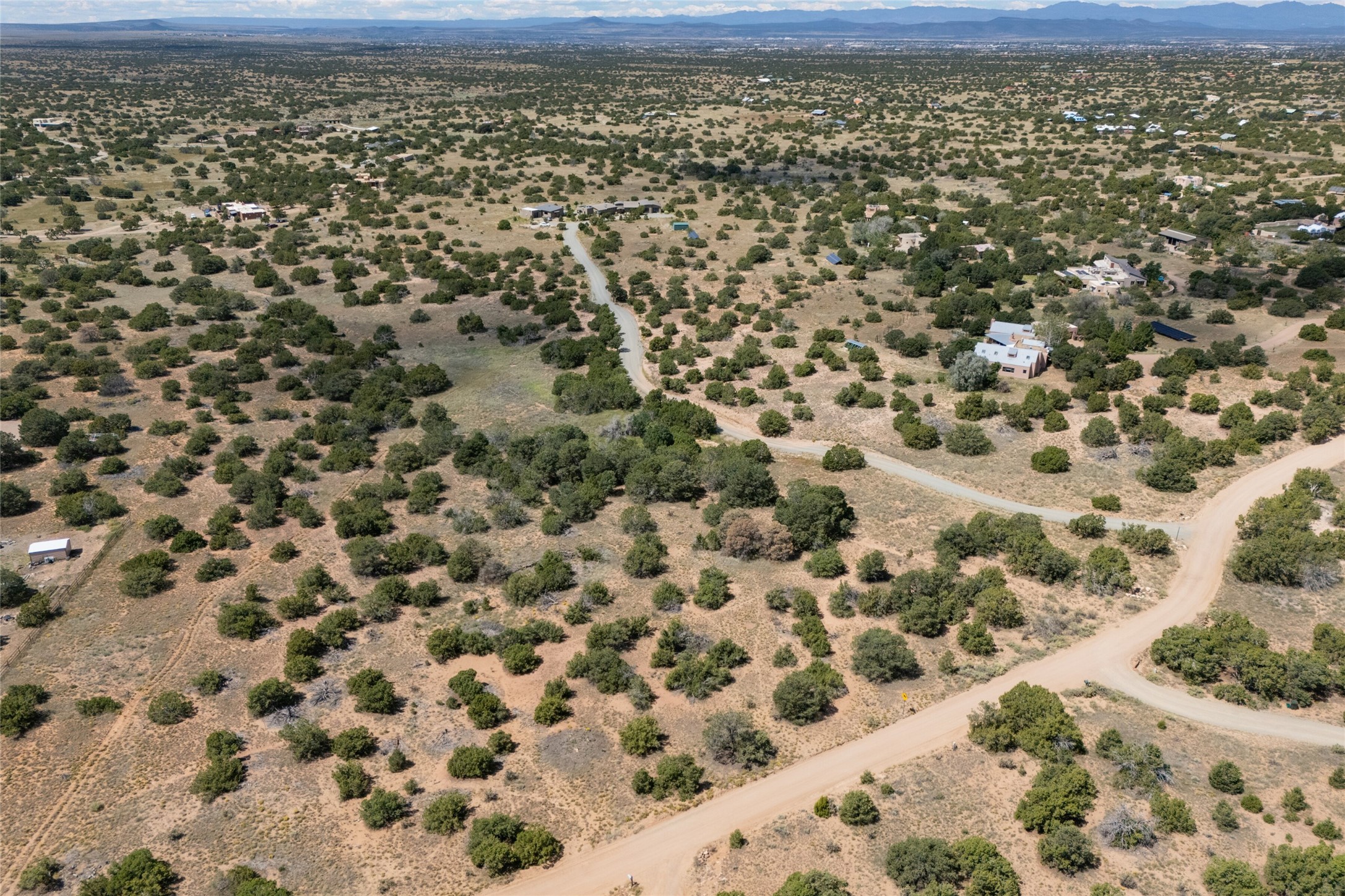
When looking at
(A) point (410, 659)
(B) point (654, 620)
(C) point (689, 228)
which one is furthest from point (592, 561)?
(C) point (689, 228)

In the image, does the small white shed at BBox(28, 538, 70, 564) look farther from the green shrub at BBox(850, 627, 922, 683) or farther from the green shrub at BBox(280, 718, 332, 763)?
the green shrub at BBox(850, 627, 922, 683)

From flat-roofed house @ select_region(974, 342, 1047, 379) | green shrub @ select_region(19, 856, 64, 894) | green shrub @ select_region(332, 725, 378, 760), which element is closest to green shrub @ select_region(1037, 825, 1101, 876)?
green shrub @ select_region(332, 725, 378, 760)

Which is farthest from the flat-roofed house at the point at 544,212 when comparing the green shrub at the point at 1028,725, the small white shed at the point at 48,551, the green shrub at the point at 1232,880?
the green shrub at the point at 1232,880

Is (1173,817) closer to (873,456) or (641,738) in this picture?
(641,738)

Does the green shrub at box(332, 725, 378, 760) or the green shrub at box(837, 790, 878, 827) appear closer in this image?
the green shrub at box(837, 790, 878, 827)

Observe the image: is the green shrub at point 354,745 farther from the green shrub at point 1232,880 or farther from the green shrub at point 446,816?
the green shrub at point 1232,880

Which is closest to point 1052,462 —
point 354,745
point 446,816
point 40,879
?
point 446,816

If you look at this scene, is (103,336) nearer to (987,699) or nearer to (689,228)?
(689,228)
